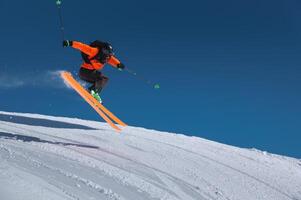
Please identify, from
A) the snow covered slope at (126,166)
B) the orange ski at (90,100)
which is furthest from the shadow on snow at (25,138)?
the orange ski at (90,100)

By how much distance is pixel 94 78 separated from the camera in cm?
1206

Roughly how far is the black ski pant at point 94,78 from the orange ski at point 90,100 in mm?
243

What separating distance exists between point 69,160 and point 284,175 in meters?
6.34

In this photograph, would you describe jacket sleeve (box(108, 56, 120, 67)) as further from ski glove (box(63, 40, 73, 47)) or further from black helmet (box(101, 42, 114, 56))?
ski glove (box(63, 40, 73, 47))

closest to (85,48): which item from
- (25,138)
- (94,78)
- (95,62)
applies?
(95,62)

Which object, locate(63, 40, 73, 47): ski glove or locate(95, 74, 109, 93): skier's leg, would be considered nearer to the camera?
locate(63, 40, 73, 47): ski glove

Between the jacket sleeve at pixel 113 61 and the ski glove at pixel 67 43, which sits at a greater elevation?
the jacket sleeve at pixel 113 61

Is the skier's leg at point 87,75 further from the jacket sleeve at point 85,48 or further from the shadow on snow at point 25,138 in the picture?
the shadow on snow at point 25,138

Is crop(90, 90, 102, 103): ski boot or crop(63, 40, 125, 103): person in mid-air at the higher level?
crop(63, 40, 125, 103): person in mid-air

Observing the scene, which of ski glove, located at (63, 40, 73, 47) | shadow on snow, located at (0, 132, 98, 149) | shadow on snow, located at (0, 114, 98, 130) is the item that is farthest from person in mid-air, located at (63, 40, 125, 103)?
shadow on snow, located at (0, 132, 98, 149)

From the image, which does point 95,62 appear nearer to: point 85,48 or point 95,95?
point 85,48

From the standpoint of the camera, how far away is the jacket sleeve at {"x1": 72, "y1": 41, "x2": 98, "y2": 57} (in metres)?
11.0

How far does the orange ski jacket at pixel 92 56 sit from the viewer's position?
439 inches

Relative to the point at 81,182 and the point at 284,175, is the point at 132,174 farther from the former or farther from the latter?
the point at 284,175
